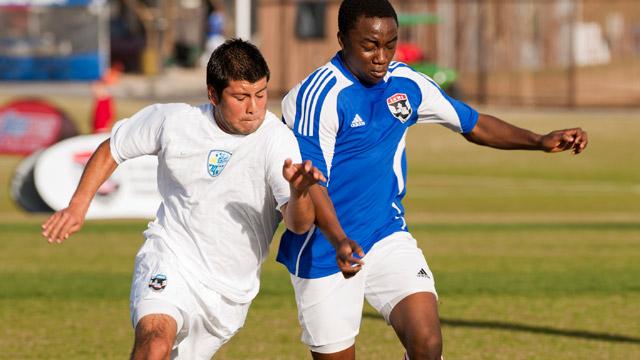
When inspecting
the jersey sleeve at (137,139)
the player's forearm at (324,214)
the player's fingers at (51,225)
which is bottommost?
the player's fingers at (51,225)

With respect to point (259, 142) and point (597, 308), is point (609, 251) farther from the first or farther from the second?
point (259, 142)

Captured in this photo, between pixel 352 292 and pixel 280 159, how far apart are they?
966 mm

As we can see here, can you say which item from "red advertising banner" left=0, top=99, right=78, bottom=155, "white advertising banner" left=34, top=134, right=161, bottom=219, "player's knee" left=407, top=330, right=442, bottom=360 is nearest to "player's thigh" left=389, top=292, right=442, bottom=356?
"player's knee" left=407, top=330, right=442, bottom=360

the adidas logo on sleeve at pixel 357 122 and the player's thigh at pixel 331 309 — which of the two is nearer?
the adidas logo on sleeve at pixel 357 122

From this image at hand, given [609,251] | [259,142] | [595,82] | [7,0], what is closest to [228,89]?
[259,142]

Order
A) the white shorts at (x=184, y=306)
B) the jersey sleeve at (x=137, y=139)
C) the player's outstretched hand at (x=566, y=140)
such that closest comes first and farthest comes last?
1. the white shorts at (x=184, y=306)
2. the jersey sleeve at (x=137, y=139)
3. the player's outstretched hand at (x=566, y=140)

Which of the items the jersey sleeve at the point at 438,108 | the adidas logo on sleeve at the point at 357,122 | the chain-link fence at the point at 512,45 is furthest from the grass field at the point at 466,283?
the chain-link fence at the point at 512,45

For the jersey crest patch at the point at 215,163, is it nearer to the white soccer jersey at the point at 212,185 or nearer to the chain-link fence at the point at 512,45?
the white soccer jersey at the point at 212,185

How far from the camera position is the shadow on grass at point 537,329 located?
372 inches

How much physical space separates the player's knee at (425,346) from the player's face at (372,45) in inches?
47.8

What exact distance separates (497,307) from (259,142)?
18.4 feet

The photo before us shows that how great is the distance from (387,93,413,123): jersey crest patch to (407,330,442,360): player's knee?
3.40 feet

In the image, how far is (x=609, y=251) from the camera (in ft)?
49.3

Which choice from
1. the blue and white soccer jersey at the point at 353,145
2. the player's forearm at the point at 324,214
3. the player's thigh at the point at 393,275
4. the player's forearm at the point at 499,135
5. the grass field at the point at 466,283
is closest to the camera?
the player's forearm at the point at 324,214
